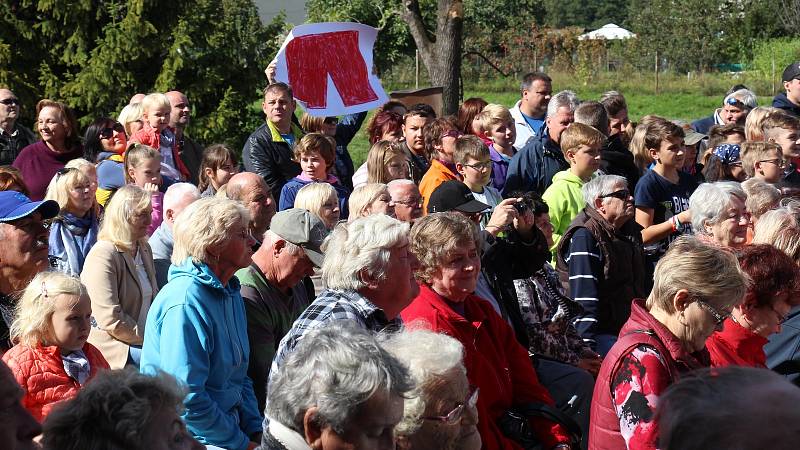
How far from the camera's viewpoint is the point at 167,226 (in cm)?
653

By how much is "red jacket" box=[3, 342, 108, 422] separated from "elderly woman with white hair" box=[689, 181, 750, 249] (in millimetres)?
4089

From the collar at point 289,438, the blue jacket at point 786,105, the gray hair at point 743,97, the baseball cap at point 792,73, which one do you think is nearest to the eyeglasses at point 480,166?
the collar at point 289,438

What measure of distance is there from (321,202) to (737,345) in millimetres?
2971

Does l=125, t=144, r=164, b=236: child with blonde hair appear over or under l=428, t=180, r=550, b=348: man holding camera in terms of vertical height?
over

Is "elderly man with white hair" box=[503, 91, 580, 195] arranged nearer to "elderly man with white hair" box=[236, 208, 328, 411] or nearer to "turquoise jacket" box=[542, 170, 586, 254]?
"turquoise jacket" box=[542, 170, 586, 254]

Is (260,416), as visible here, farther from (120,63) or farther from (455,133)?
(120,63)

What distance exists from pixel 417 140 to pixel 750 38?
37671 millimetres

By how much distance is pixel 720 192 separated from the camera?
261 inches

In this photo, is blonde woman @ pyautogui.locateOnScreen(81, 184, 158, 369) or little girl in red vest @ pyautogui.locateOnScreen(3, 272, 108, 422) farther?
blonde woman @ pyautogui.locateOnScreen(81, 184, 158, 369)

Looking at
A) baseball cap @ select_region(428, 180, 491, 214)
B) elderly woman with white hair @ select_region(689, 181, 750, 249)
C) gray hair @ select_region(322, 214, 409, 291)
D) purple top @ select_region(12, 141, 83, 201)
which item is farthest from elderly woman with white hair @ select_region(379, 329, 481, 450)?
purple top @ select_region(12, 141, 83, 201)

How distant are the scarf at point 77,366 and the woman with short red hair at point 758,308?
2794mm

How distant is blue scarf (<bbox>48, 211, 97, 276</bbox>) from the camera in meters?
6.27

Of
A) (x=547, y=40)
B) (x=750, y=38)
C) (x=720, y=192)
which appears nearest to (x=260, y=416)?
(x=720, y=192)

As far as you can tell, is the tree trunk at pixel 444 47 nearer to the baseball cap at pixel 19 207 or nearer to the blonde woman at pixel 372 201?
the blonde woman at pixel 372 201
